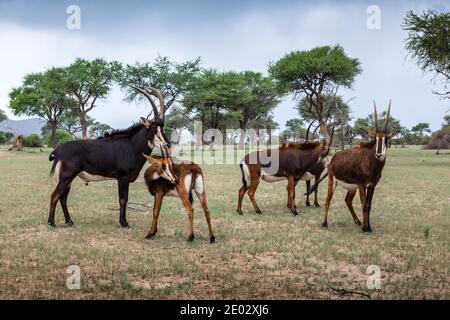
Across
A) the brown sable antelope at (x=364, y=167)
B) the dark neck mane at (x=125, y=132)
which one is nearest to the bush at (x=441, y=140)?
the brown sable antelope at (x=364, y=167)

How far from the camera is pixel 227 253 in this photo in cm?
756

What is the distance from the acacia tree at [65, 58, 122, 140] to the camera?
53.0 meters

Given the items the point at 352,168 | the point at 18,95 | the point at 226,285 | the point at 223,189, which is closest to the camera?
the point at 226,285

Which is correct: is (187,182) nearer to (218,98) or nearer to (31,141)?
(218,98)

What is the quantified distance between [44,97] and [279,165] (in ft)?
167

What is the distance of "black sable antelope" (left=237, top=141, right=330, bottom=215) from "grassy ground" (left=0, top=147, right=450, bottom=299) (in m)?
0.75

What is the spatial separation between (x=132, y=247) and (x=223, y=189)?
9057 mm

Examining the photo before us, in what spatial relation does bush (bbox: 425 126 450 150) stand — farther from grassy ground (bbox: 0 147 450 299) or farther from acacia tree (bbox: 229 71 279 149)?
grassy ground (bbox: 0 147 450 299)

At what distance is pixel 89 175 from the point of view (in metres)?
9.80

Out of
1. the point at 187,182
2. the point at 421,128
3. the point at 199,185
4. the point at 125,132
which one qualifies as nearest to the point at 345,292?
the point at 199,185

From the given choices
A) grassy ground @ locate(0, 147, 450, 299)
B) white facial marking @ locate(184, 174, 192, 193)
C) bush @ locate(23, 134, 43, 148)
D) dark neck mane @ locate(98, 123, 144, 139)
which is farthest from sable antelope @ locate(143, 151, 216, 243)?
bush @ locate(23, 134, 43, 148)
